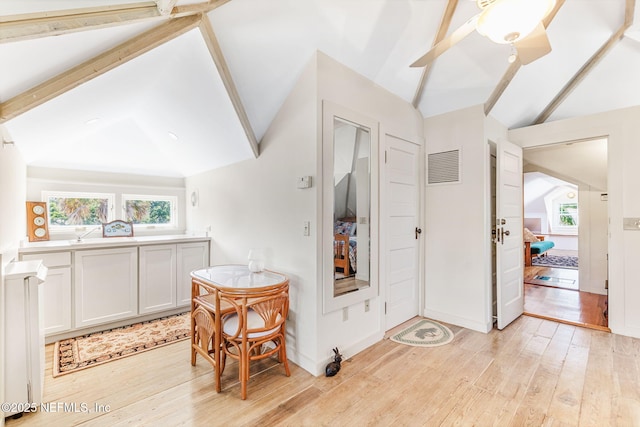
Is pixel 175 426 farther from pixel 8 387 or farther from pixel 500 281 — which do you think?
pixel 500 281

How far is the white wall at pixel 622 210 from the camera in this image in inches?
115

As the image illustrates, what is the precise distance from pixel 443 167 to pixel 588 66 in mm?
1726

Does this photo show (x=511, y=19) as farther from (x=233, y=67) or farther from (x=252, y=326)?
(x=252, y=326)

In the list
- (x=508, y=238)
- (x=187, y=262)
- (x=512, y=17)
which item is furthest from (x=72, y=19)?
(x=508, y=238)

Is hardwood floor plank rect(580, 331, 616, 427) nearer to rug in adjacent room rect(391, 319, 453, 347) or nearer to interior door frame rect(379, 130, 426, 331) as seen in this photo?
rug in adjacent room rect(391, 319, 453, 347)

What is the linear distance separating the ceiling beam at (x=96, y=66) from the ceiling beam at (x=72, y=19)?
0.14 m

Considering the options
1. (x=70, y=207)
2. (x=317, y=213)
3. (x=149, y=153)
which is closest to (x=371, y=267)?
(x=317, y=213)

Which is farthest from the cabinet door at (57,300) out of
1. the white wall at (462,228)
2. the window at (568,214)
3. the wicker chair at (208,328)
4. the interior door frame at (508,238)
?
the window at (568,214)

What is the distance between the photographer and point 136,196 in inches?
161

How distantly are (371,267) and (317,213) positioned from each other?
2.83ft

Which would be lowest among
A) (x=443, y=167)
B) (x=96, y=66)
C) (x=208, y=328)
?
(x=208, y=328)

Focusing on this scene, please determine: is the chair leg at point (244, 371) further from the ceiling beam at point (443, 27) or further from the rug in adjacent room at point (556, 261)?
the rug in adjacent room at point (556, 261)

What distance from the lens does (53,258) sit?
2.77m

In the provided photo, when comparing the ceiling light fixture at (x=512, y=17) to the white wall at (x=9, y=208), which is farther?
the white wall at (x=9, y=208)
